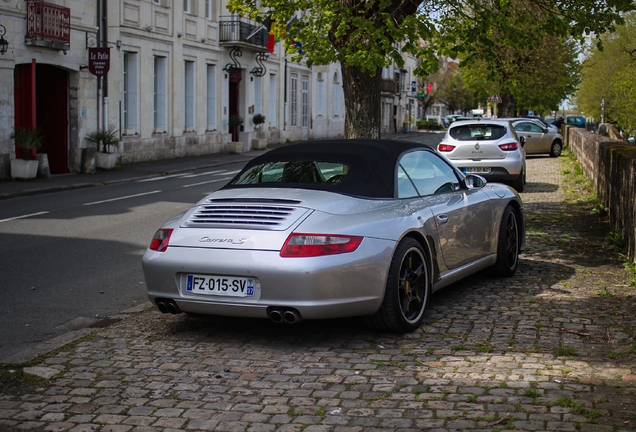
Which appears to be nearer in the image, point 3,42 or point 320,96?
point 3,42

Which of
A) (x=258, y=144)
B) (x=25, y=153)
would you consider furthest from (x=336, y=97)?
(x=25, y=153)

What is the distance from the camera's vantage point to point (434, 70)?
11.5m

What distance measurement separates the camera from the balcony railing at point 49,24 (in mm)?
23391

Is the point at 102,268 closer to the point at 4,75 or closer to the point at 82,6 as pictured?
the point at 4,75

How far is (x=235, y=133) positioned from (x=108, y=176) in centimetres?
1590

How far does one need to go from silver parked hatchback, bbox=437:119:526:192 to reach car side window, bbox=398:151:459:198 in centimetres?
1089

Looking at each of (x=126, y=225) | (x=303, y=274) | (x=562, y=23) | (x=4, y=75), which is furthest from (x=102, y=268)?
(x=4, y=75)

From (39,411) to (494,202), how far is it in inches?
201

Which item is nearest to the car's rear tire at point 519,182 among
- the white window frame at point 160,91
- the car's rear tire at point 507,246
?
the car's rear tire at point 507,246

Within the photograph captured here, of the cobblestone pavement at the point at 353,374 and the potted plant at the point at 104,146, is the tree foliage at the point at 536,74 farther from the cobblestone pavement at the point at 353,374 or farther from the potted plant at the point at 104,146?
the cobblestone pavement at the point at 353,374

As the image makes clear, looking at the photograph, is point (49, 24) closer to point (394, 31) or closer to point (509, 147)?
point (509, 147)

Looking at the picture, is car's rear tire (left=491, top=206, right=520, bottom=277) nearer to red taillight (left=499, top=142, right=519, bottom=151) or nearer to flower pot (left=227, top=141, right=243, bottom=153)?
red taillight (left=499, top=142, right=519, bottom=151)

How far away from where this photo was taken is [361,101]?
12.8 metres

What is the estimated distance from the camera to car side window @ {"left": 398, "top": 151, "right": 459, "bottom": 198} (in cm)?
740
